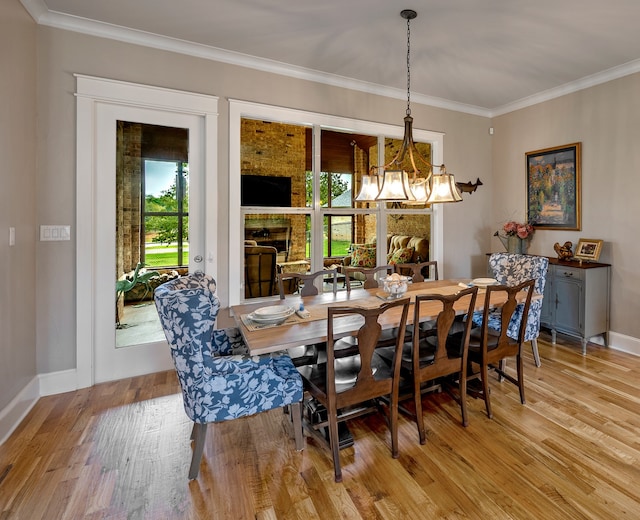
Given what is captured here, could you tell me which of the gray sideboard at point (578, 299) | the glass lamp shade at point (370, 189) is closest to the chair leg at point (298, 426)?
the glass lamp shade at point (370, 189)

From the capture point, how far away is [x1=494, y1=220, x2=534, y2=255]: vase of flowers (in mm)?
4281

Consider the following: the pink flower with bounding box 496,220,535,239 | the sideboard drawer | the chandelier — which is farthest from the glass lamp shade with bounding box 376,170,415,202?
the pink flower with bounding box 496,220,535,239

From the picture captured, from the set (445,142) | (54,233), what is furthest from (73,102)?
(445,142)

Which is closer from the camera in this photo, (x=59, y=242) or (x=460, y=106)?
(x=59, y=242)

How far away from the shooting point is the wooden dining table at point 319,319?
70.1 inches

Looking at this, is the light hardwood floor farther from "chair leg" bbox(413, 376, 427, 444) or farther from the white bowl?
the white bowl

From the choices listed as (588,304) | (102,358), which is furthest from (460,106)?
(102,358)

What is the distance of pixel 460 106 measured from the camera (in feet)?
15.1

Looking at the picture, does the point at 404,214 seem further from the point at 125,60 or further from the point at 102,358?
the point at 102,358

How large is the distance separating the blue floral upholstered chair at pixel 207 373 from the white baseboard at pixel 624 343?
3653 mm

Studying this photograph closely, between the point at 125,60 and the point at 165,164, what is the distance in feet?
2.84

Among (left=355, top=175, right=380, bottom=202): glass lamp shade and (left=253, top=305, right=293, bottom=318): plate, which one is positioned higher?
(left=355, top=175, right=380, bottom=202): glass lamp shade

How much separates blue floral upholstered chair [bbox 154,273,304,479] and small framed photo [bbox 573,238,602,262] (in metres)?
3.56

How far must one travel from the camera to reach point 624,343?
3.62 meters
